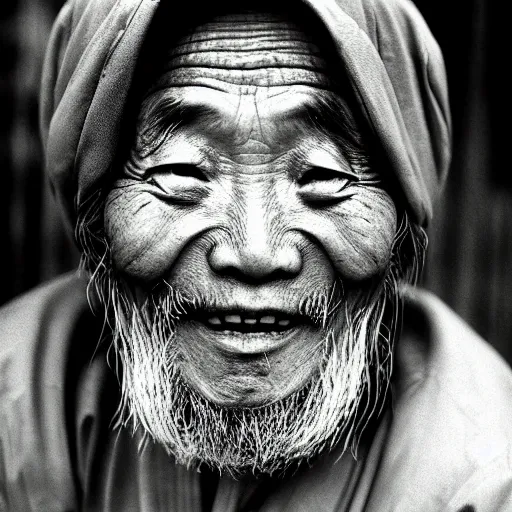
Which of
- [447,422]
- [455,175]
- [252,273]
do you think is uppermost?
[252,273]

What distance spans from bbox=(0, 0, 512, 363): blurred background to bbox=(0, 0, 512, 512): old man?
132 cm

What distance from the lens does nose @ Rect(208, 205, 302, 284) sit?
1062 millimetres

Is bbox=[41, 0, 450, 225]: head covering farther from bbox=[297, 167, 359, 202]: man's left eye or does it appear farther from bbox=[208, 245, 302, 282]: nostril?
bbox=[208, 245, 302, 282]: nostril

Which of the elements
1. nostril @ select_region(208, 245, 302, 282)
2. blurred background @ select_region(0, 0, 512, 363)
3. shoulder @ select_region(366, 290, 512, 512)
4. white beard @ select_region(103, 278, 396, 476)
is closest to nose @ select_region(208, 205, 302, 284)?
nostril @ select_region(208, 245, 302, 282)

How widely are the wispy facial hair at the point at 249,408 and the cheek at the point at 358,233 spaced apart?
1.8 inches

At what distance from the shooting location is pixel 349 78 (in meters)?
1.08

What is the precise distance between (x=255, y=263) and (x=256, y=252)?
1 centimetres

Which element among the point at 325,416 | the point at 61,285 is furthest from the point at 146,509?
the point at 61,285

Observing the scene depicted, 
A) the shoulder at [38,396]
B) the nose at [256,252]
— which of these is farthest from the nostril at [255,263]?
the shoulder at [38,396]

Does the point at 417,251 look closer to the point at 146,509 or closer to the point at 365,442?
the point at 365,442

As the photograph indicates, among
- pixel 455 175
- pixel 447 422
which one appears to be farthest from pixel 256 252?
pixel 455 175

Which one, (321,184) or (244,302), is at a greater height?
(321,184)

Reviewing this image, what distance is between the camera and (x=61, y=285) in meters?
1.43

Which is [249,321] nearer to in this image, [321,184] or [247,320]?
[247,320]
